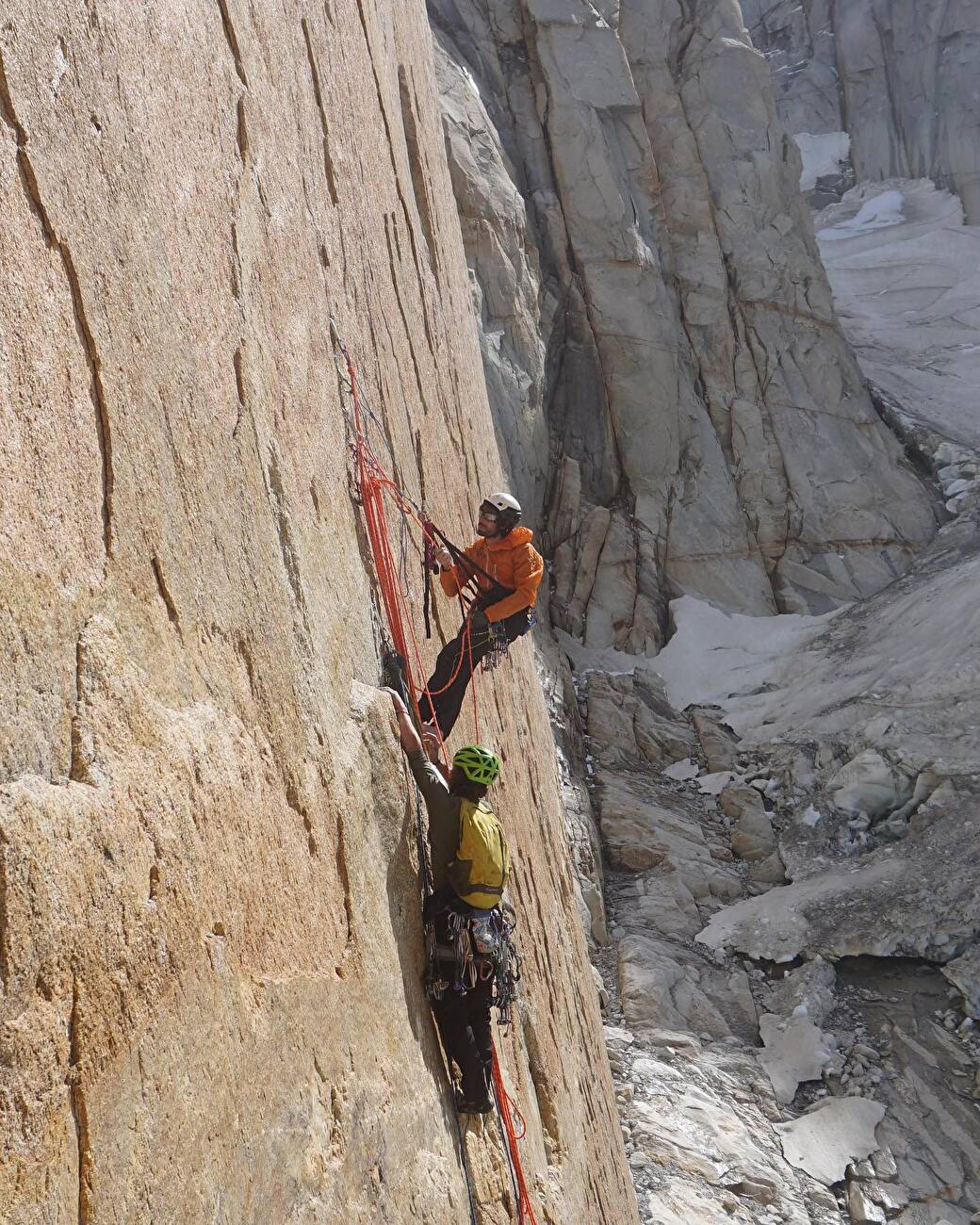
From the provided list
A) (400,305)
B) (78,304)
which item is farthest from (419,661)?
(78,304)

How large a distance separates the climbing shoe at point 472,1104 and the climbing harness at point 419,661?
8cm

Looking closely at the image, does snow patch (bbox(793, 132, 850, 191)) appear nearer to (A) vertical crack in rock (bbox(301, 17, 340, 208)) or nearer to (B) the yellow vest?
(A) vertical crack in rock (bbox(301, 17, 340, 208))

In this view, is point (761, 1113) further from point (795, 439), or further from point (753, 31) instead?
point (753, 31)

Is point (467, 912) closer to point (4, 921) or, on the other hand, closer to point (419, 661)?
point (419, 661)

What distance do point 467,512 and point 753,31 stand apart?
43.0m

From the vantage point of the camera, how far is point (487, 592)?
5.98m

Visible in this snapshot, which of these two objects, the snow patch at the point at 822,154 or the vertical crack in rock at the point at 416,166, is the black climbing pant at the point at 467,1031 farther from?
the snow patch at the point at 822,154

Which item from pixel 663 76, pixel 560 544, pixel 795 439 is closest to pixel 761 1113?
pixel 560 544

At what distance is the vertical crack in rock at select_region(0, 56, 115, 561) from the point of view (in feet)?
7.90

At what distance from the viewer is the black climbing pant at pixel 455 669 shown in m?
5.44

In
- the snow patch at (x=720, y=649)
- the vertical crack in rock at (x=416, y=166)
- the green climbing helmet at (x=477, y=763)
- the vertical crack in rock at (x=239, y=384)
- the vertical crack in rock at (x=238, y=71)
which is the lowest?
the green climbing helmet at (x=477, y=763)

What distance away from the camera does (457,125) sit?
21.2 metres

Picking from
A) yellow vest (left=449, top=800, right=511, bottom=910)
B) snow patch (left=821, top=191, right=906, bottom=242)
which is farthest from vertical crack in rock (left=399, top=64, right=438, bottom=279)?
snow patch (left=821, top=191, right=906, bottom=242)

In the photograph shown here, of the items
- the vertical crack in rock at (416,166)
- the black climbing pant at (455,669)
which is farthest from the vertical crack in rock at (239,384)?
the vertical crack in rock at (416,166)
